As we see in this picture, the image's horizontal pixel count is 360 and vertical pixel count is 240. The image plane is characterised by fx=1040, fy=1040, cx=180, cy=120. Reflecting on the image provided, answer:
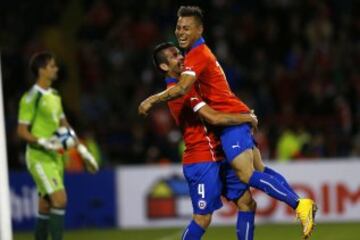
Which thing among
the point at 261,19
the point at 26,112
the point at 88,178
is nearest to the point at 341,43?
the point at 261,19

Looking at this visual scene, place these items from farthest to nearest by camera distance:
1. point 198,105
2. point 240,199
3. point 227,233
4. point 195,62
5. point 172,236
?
point 227,233, point 172,236, point 240,199, point 198,105, point 195,62

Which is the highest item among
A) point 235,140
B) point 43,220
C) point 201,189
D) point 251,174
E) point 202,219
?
point 235,140

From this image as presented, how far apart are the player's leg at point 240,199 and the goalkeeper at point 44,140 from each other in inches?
83.6

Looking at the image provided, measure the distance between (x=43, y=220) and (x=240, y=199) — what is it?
2.58 meters

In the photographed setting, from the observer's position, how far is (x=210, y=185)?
30.5ft

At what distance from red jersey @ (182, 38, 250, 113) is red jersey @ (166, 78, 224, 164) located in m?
0.11

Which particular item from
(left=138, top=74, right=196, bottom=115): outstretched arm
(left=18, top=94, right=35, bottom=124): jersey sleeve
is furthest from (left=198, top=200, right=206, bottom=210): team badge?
(left=18, top=94, right=35, bottom=124): jersey sleeve

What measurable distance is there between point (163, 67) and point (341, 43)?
11.1 m

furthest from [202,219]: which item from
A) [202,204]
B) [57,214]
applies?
[57,214]

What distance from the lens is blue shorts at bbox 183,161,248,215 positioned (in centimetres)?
929

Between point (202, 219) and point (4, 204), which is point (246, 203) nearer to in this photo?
Answer: point (202, 219)

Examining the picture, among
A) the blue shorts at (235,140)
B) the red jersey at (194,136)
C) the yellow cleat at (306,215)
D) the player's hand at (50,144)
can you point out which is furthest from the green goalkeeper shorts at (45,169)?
the yellow cleat at (306,215)

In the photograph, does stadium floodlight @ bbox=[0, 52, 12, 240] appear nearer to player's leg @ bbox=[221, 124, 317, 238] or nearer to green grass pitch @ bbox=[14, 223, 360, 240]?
player's leg @ bbox=[221, 124, 317, 238]

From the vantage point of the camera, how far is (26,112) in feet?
36.3
